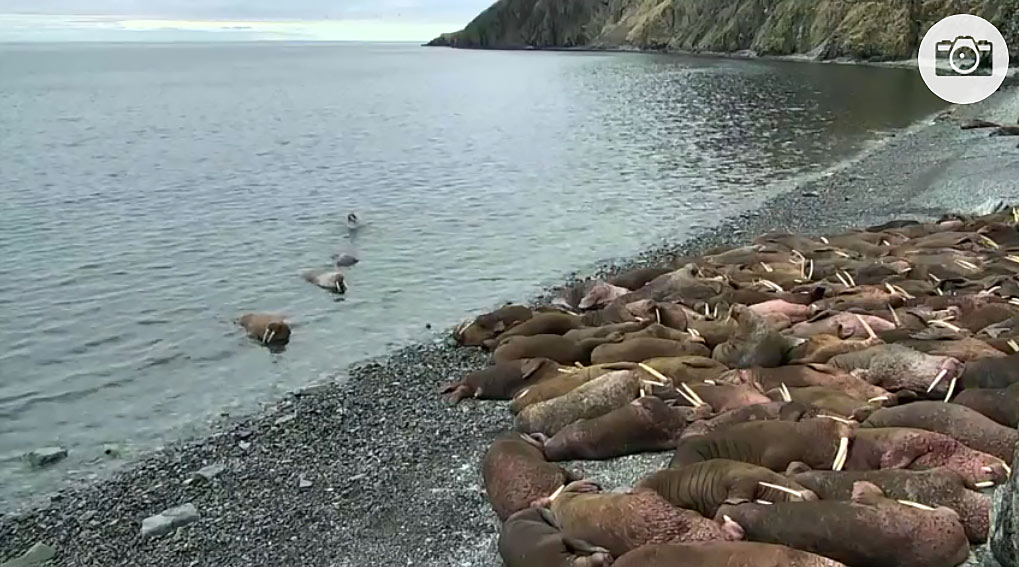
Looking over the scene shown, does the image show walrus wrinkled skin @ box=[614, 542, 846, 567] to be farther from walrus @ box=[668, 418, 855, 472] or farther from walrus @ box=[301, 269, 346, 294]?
walrus @ box=[301, 269, 346, 294]

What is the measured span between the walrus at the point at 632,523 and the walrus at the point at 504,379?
481 cm

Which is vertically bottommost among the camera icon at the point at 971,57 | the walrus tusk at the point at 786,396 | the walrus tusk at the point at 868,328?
the walrus tusk at the point at 786,396

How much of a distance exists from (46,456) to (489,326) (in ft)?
24.2

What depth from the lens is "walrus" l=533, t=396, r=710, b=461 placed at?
9820 millimetres

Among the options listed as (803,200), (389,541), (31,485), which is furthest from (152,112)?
(389,541)

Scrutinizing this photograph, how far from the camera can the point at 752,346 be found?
37.7ft

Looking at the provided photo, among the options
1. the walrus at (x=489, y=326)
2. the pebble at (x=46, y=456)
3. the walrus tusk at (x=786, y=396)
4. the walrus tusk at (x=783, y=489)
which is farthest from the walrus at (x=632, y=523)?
the pebble at (x=46, y=456)

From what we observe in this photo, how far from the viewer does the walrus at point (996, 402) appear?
845cm

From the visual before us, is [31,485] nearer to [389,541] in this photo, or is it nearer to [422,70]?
[389,541]

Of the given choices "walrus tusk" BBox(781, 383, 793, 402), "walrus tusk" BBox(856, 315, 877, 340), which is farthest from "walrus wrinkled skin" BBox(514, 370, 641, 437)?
"walrus tusk" BBox(856, 315, 877, 340)

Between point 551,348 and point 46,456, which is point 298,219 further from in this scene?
point 551,348

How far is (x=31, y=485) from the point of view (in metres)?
12.6

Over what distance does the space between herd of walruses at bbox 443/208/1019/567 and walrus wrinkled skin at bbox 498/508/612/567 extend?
2cm

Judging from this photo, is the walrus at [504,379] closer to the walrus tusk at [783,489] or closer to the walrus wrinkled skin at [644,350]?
the walrus wrinkled skin at [644,350]
